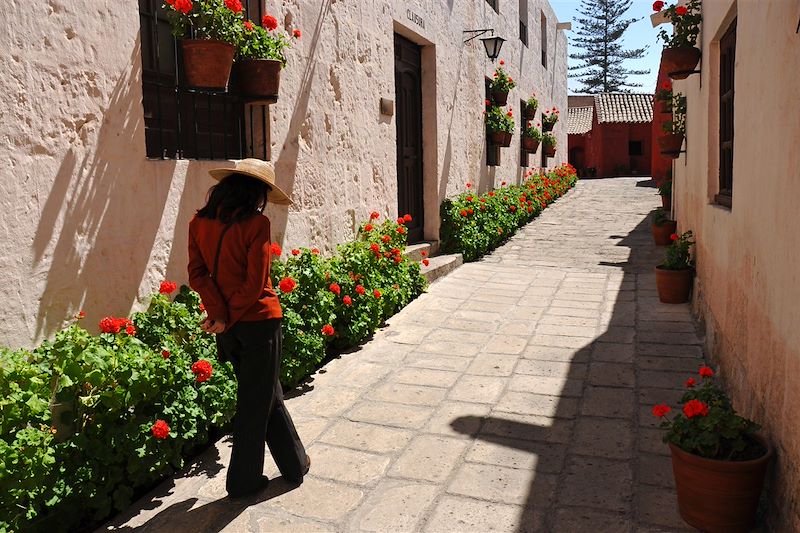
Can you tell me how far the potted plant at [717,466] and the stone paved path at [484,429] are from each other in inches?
6.6

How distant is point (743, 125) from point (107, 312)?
385cm

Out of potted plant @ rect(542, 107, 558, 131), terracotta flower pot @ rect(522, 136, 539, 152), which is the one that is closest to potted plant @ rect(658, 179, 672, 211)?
terracotta flower pot @ rect(522, 136, 539, 152)

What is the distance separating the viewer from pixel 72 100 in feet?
11.3

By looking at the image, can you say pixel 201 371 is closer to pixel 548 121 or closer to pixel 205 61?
pixel 205 61

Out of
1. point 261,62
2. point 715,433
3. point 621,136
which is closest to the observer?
point 715,433

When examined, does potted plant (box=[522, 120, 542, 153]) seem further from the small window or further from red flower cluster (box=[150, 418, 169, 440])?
red flower cluster (box=[150, 418, 169, 440])

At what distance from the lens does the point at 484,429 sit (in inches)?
154

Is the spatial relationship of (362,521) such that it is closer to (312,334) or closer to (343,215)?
(312,334)

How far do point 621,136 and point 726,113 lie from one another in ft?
91.2

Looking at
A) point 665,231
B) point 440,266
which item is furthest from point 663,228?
point 440,266

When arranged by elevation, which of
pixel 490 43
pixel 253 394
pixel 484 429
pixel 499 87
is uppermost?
pixel 490 43

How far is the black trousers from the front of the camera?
117 inches

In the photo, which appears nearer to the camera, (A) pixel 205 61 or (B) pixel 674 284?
(A) pixel 205 61

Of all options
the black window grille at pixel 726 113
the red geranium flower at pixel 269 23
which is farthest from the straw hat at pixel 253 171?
the black window grille at pixel 726 113
